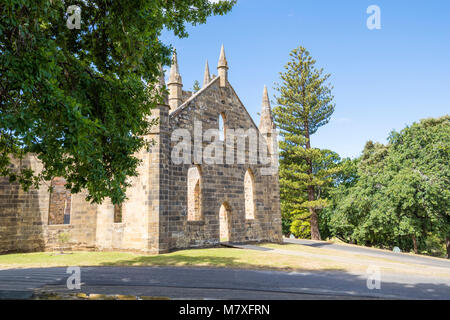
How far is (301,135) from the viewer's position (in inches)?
1128

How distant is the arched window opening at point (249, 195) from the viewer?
19.1 meters

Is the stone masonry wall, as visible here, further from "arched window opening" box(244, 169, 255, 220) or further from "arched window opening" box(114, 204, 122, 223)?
"arched window opening" box(114, 204, 122, 223)

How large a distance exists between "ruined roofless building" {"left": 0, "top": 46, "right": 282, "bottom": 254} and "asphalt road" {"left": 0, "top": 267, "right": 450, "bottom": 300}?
4282mm

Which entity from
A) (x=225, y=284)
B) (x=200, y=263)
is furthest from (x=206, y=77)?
(x=225, y=284)

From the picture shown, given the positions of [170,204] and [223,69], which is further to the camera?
[223,69]

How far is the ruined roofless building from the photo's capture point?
13773 mm

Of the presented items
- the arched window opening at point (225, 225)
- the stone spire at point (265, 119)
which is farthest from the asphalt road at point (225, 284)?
the stone spire at point (265, 119)

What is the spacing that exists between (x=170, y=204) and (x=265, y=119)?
1013cm

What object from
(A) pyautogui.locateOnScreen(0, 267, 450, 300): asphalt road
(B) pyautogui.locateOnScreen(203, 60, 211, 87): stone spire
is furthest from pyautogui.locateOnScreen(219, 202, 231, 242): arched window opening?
(B) pyautogui.locateOnScreen(203, 60, 211, 87): stone spire

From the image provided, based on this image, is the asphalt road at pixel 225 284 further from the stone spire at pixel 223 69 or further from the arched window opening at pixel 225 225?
the stone spire at pixel 223 69

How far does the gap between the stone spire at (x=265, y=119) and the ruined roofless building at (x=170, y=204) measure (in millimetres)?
1140

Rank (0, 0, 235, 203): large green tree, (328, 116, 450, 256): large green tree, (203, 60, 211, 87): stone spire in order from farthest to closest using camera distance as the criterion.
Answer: (203, 60, 211, 87): stone spire → (328, 116, 450, 256): large green tree → (0, 0, 235, 203): large green tree

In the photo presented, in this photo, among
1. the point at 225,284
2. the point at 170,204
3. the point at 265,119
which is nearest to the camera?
the point at 225,284

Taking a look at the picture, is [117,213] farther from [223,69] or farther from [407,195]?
[407,195]
